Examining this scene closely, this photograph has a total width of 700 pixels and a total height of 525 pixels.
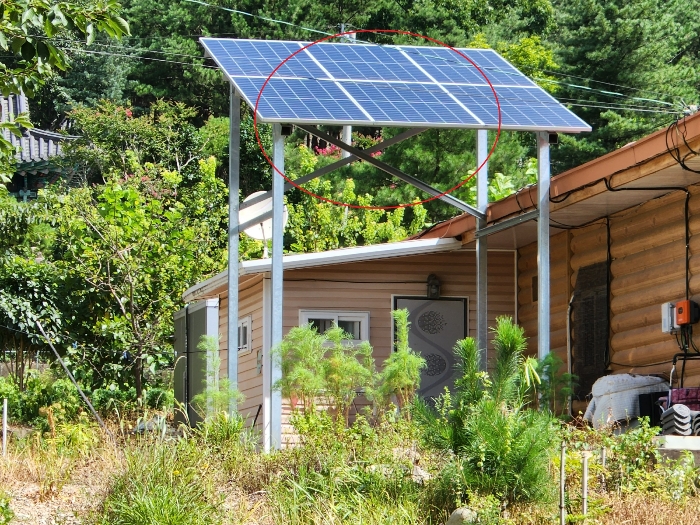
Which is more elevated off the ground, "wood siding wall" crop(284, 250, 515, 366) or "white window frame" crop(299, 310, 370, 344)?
"wood siding wall" crop(284, 250, 515, 366)

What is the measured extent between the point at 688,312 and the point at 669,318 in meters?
0.39

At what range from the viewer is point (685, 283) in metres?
11.8

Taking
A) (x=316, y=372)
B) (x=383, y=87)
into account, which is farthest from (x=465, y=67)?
(x=316, y=372)

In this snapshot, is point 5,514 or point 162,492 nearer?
point 5,514

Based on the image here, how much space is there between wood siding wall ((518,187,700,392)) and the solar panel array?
1495 millimetres

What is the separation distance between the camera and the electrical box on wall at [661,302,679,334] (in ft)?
38.3

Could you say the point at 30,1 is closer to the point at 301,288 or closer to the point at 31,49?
the point at 31,49

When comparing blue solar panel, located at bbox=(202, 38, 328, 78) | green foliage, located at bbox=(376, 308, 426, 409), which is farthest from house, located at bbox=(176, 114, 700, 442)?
blue solar panel, located at bbox=(202, 38, 328, 78)

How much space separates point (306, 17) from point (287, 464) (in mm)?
31161

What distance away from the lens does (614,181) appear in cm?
1131

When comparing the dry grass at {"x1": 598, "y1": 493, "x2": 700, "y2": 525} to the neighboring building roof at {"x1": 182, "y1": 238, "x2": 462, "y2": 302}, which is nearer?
the dry grass at {"x1": 598, "y1": 493, "x2": 700, "y2": 525}

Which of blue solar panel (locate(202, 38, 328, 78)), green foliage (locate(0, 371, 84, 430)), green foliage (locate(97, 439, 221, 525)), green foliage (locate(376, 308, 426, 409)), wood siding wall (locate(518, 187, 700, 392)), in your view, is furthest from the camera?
green foliage (locate(0, 371, 84, 430))

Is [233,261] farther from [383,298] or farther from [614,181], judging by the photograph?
[614,181]

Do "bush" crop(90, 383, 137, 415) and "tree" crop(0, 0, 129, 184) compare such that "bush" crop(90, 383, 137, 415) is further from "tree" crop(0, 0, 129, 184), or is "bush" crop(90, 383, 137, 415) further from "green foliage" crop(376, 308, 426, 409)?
"tree" crop(0, 0, 129, 184)
